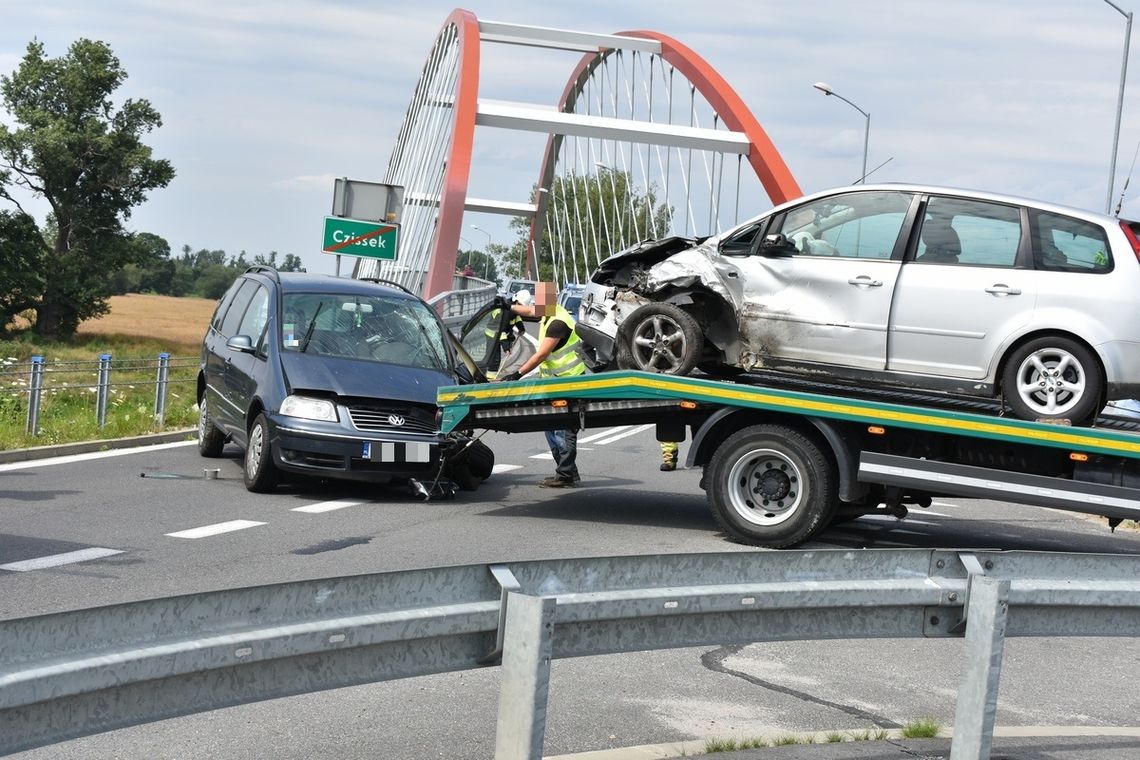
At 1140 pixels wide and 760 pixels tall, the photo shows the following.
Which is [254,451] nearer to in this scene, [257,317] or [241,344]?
[241,344]

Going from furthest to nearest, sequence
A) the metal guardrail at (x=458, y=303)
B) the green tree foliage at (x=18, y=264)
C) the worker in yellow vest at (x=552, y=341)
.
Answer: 1. the green tree foliage at (x=18, y=264)
2. the metal guardrail at (x=458, y=303)
3. the worker in yellow vest at (x=552, y=341)

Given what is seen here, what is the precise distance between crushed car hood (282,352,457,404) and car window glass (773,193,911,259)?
3580 millimetres

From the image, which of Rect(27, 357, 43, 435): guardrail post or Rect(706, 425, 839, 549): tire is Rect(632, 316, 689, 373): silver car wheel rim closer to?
Rect(706, 425, 839, 549): tire

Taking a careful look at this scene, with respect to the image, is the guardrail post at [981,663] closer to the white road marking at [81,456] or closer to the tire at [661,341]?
the tire at [661,341]

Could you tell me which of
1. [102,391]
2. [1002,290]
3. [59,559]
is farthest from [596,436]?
[59,559]

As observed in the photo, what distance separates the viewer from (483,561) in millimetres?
9156

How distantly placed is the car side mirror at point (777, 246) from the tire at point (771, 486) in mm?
1242

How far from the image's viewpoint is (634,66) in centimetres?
4162

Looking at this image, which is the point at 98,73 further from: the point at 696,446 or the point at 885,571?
the point at 885,571

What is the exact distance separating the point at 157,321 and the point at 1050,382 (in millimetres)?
84006

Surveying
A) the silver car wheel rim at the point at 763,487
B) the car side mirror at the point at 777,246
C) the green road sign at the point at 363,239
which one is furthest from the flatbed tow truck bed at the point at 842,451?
the green road sign at the point at 363,239

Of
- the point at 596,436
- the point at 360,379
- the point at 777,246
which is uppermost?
the point at 777,246

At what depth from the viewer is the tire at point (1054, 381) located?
8953 mm

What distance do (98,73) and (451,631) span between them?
7355cm
